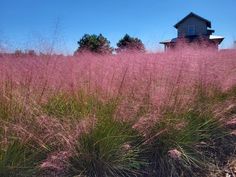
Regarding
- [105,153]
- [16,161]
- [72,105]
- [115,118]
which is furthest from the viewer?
[72,105]

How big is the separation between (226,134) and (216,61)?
1177 millimetres

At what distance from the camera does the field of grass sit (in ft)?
8.68

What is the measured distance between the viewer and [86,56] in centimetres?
439

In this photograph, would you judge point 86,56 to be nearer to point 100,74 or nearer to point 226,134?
point 100,74

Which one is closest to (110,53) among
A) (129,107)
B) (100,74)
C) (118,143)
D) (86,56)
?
(86,56)

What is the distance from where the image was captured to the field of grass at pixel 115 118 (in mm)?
2646

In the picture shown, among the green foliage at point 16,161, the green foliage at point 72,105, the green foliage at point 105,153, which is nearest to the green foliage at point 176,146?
the green foliage at point 105,153

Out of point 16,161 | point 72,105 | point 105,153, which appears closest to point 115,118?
point 105,153

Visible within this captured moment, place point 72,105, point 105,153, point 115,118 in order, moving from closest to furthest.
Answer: point 105,153
point 115,118
point 72,105

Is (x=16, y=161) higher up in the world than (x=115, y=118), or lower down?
lower down

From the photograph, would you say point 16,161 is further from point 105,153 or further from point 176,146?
point 176,146

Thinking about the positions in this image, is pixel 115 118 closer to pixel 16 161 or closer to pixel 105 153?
Answer: pixel 105 153

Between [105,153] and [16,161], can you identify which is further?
[105,153]

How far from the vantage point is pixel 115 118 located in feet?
9.25
